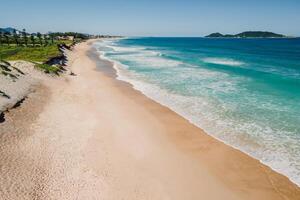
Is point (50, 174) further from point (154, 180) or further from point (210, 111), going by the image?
point (210, 111)

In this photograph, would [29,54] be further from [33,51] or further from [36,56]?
[33,51]

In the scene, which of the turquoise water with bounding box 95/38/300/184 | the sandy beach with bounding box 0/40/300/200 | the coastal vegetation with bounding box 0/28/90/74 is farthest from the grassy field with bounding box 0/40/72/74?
the sandy beach with bounding box 0/40/300/200

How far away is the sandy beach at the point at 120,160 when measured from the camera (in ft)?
35.8

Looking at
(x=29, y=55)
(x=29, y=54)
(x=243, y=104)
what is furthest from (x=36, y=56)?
(x=243, y=104)

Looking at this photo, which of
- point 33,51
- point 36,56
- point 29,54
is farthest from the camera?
point 33,51

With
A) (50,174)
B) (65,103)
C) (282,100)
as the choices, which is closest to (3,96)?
(65,103)

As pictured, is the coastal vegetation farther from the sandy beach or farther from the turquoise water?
the sandy beach

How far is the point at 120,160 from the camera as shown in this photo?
1326cm

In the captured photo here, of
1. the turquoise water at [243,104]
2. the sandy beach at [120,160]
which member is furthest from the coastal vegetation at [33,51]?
the sandy beach at [120,160]

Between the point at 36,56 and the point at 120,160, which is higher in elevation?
the point at 36,56

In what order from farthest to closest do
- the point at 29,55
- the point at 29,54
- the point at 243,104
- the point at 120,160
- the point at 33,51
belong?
the point at 33,51 < the point at 29,54 < the point at 29,55 < the point at 243,104 < the point at 120,160

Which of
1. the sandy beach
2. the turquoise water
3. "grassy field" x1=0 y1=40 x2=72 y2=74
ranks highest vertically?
"grassy field" x1=0 y1=40 x2=72 y2=74

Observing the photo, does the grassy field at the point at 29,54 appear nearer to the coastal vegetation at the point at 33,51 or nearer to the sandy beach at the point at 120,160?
the coastal vegetation at the point at 33,51

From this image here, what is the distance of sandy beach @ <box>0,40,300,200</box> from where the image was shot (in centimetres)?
1092
